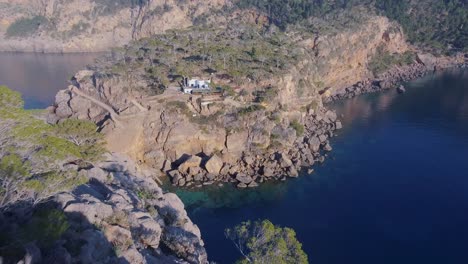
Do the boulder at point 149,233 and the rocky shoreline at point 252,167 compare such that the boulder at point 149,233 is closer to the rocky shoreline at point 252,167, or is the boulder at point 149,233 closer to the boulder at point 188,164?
the rocky shoreline at point 252,167

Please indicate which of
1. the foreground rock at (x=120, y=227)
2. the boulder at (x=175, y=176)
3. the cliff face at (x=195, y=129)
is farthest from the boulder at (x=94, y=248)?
the cliff face at (x=195, y=129)

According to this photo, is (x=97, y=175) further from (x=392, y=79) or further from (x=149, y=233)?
(x=392, y=79)

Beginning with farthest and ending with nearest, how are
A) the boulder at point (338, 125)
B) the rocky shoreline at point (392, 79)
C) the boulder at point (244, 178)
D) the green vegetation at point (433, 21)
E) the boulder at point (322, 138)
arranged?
1. the green vegetation at point (433, 21)
2. the rocky shoreline at point (392, 79)
3. the boulder at point (338, 125)
4. the boulder at point (322, 138)
5. the boulder at point (244, 178)

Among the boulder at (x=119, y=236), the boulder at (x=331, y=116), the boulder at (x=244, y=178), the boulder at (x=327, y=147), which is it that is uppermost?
the boulder at (x=119, y=236)

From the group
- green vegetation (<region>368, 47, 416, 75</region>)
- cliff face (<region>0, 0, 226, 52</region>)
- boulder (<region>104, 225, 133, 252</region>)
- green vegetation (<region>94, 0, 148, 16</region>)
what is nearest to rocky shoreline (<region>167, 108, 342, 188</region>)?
boulder (<region>104, 225, 133, 252</region>)

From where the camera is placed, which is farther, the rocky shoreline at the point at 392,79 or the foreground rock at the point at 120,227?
the rocky shoreline at the point at 392,79
